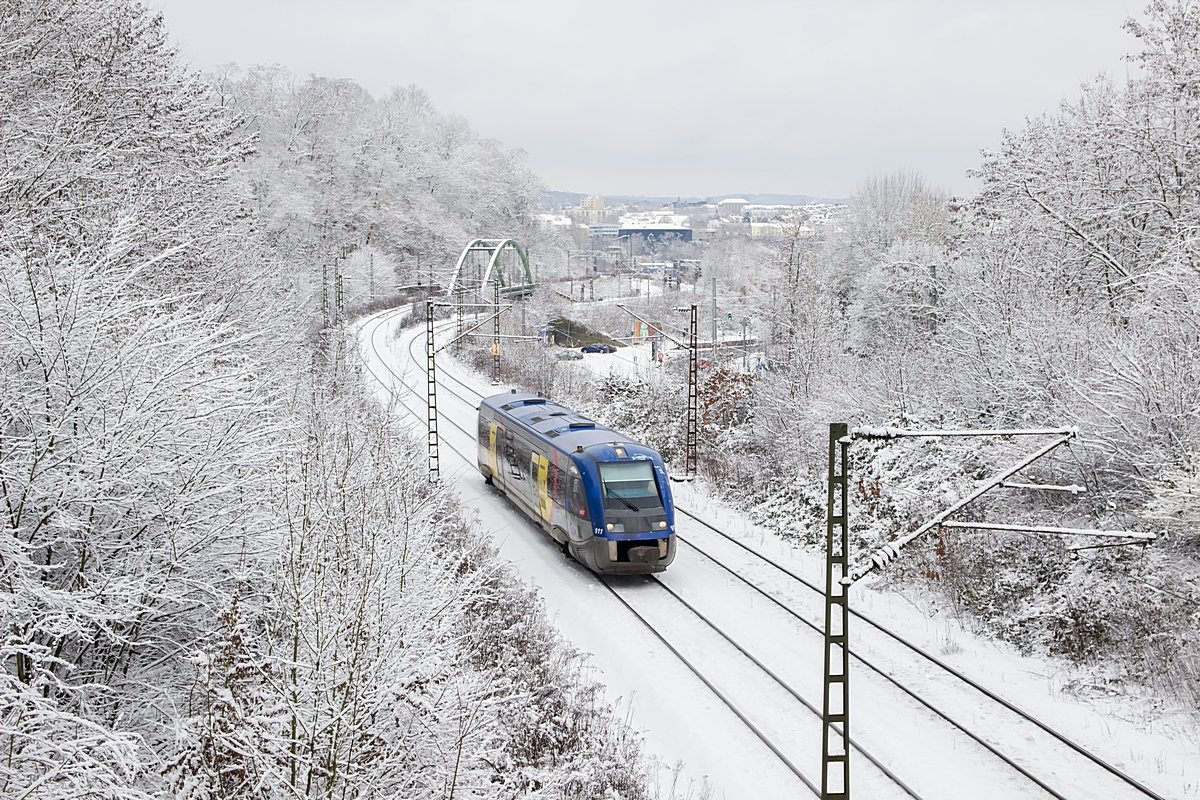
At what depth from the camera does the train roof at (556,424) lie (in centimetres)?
1756

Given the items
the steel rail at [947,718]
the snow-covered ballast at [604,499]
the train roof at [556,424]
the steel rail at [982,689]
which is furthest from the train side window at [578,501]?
the steel rail at [947,718]

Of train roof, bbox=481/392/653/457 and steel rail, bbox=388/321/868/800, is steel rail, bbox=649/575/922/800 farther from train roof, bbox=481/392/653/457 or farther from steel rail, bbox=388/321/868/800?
train roof, bbox=481/392/653/457

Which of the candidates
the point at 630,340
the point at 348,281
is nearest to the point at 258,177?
the point at 348,281

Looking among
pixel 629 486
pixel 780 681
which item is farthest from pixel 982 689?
pixel 629 486

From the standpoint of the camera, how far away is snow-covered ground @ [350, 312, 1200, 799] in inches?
396

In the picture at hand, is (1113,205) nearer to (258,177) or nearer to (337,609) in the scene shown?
(337,609)

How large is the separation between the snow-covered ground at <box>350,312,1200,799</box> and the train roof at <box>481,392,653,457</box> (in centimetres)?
275

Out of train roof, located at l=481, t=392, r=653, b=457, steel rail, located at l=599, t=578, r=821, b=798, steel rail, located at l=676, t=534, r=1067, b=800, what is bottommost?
steel rail, located at l=599, t=578, r=821, b=798

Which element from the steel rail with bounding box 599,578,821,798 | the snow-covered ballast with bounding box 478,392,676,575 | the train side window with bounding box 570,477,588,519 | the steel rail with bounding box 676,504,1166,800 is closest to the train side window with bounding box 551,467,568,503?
the snow-covered ballast with bounding box 478,392,676,575

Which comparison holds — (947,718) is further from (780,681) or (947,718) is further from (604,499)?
(604,499)

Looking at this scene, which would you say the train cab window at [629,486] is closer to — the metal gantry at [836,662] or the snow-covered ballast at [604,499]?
the snow-covered ballast at [604,499]

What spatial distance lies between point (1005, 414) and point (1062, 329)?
2.23m

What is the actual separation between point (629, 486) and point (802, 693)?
18.0 feet

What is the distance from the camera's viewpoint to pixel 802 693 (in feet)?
40.0
